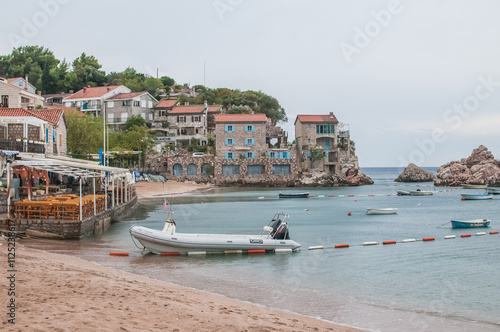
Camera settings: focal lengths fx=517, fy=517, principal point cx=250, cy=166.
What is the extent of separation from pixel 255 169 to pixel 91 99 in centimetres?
3474

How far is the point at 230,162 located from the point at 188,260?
65473 mm

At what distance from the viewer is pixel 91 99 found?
321ft

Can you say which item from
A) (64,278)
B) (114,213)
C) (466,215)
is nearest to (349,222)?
(466,215)

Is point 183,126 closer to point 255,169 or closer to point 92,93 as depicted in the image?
point 255,169

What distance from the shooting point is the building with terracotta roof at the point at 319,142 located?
302 ft

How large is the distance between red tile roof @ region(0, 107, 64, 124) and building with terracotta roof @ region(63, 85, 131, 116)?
49.1 meters

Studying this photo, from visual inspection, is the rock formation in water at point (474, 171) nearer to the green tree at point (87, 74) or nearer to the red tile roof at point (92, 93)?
the red tile roof at point (92, 93)

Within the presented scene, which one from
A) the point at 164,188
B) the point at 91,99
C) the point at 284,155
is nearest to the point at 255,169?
the point at 284,155

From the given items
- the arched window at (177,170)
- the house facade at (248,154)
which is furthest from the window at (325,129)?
the arched window at (177,170)

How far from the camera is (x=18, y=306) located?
33.2 ft

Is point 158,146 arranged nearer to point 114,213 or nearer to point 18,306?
point 114,213

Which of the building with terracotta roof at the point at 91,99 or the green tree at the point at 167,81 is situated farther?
the green tree at the point at 167,81

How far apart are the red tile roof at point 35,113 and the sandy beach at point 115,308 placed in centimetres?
2536

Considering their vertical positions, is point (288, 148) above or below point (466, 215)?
above
